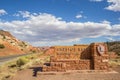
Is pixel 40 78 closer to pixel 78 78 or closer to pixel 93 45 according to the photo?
pixel 78 78

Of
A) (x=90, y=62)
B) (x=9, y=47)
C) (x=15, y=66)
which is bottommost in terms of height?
(x=15, y=66)

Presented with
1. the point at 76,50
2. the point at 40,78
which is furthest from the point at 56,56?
the point at 40,78

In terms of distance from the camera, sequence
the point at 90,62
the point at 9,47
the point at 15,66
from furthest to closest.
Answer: the point at 9,47
the point at 15,66
the point at 90,62

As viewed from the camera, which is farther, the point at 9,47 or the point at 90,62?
the point at 9,47

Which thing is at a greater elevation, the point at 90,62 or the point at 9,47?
the point at 9,47

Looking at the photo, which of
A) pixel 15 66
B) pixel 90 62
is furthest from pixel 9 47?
pixel 90 62

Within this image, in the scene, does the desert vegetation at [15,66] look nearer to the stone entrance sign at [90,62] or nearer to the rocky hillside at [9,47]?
the stone entrance sign at [90,62]

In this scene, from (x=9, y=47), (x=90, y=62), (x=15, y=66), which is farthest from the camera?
(x=9, y=47)

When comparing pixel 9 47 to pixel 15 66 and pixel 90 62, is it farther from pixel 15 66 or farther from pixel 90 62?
pixel 90 62

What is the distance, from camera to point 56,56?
2028cm

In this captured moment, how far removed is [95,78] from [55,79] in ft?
8.71

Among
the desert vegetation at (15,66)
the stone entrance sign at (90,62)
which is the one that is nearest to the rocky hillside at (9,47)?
the desert vegetation at (15,66)

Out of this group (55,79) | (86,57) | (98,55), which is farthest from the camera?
(86,57)

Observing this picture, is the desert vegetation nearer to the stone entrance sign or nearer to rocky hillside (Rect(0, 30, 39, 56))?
the stone entrance sign
